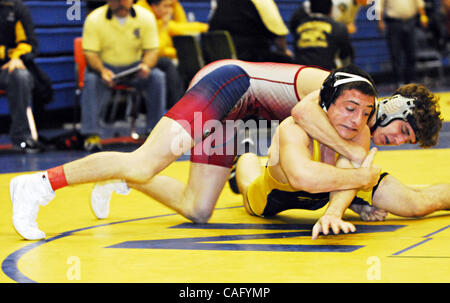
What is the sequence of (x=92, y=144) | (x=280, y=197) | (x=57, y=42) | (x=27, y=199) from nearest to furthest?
(x=27, y=199), (x=280, y=197), (x=92, y=144), (x=57, y=42)

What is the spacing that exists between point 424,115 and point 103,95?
178 inches

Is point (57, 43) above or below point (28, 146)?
above

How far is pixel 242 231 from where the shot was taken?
378cm

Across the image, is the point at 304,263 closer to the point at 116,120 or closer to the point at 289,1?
the point at 116,120

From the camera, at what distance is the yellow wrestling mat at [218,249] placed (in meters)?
2.85

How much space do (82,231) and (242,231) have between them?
30.2 inches

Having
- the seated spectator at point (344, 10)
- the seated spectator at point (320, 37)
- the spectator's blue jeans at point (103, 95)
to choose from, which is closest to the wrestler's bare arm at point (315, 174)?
the spectator's blue jeans at point (103, 95)

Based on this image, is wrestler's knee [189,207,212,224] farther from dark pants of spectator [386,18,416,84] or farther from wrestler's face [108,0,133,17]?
dark pants of spectator [386,18,416,84]

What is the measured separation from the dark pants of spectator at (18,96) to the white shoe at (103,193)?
11.6 ft

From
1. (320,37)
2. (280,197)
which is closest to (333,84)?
(280,197)

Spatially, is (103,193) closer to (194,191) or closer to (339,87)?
(194,191)

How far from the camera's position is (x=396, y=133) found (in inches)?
148

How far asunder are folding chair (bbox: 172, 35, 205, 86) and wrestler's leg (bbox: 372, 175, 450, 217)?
4445 millimetres
